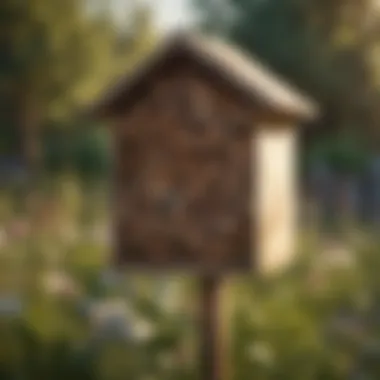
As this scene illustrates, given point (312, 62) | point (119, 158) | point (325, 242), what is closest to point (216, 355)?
point (325, 242)

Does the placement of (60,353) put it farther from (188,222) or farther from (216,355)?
(188,222)

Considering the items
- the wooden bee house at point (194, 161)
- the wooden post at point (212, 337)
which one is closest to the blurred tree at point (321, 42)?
the wooden bee house at point (194, 161)

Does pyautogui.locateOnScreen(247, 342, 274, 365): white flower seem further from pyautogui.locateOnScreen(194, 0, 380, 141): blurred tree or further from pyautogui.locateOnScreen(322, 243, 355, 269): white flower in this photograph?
pyautogui.locateOnScreen(194, 0, 380, 141): blurred tree

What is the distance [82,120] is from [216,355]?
41cm

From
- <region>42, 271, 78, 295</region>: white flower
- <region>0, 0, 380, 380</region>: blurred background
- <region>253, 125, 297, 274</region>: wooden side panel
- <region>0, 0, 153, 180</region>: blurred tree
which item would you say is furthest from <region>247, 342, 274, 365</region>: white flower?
<region>0, 0, 153, 180</region>: blurred tree

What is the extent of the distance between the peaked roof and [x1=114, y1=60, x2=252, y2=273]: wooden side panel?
0.07 feet

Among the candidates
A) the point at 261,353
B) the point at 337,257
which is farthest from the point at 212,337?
the point at 337,257

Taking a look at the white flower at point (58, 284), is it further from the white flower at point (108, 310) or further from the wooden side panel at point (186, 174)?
the wooden side panel at point (186, 174)

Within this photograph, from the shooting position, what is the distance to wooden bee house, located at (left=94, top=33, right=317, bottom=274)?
3.95 ft

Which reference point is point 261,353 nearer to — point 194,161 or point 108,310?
point 108,310

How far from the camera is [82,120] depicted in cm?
138

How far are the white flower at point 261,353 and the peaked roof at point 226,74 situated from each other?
35 cm

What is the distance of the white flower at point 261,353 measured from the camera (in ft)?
4.58

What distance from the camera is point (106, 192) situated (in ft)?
4.59
